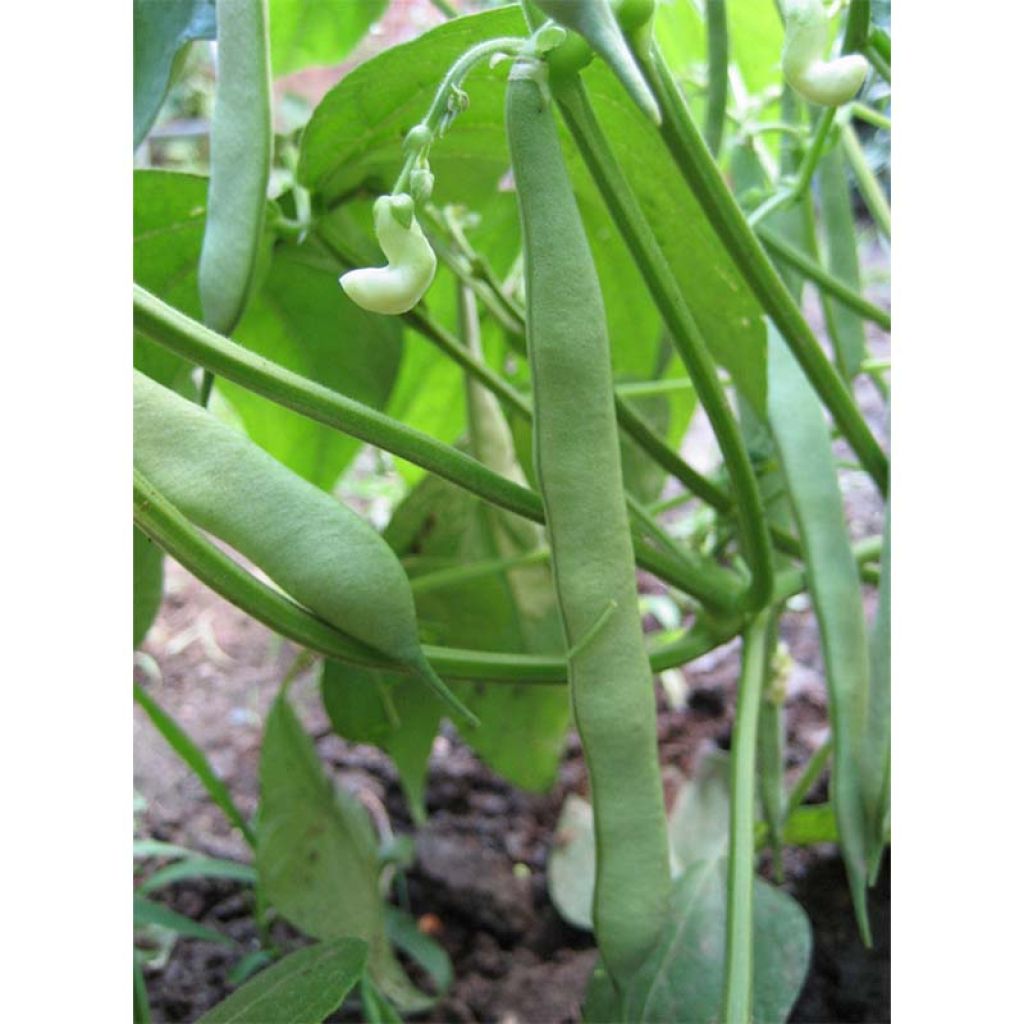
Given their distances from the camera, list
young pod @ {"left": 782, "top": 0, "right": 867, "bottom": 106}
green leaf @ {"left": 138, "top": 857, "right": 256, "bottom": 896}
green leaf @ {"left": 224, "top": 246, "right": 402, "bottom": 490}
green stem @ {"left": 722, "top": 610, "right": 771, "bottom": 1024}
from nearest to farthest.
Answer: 1. young pod @ {"left": 782, "top": 0, "right": 867, "bottom": 106}
2. green stem @ {"left": 722, "top": 610, "right": 771, "bottom": 1024}
3. green leaf @ {"left": 224, "top": 246, "right": 402, "bottom": 490}
4. green leaf @ {"left": 138, "top": 857, "right": 256, "bottom": 896}

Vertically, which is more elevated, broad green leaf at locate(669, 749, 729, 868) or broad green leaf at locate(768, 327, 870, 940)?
broad green leaf at locate(768, 327, 870, 940)

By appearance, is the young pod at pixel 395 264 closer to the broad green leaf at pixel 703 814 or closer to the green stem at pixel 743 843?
the green stem at pixel 743 843

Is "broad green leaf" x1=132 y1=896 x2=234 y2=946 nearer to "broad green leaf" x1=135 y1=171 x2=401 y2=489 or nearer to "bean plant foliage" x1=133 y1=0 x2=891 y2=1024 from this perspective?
"bean plant foliage" x1=133 y1=0 x2=891 y2=1024

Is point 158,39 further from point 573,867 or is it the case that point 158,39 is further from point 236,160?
point 573,867

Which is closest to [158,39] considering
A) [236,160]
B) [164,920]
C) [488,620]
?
[236,160]

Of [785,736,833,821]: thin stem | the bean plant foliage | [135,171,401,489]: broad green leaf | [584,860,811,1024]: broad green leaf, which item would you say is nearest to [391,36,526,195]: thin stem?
the bean plant foliage
